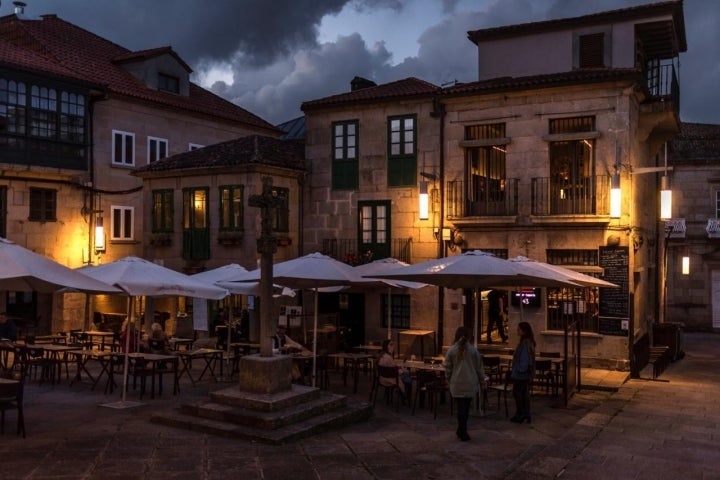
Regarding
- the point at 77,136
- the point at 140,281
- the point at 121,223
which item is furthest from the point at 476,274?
the point at 121,223

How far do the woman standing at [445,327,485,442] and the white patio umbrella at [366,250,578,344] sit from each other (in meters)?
1.95

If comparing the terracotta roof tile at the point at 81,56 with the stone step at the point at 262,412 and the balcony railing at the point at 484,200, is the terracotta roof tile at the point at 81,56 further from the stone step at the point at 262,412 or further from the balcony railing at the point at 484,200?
the stone step at the point at 262,412

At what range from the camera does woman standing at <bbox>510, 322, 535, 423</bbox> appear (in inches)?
457

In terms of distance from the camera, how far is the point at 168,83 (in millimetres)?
29891

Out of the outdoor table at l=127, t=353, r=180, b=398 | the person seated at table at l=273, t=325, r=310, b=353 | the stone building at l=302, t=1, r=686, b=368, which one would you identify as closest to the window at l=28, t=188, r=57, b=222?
the stone building at l=302, t=1, r=686, b=368

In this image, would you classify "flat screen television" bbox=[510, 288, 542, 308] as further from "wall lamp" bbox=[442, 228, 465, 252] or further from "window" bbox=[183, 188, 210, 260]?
"window" bbox=[183, 188, 210, 260]

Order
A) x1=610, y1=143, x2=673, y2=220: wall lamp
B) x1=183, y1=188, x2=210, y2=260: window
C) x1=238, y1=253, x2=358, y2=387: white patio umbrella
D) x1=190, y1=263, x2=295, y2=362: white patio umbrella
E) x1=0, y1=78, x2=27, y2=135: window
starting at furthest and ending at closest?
x1=183, y1=188, x2=210, y2=260: window, x1=0, y1=78, x2=27, y2=135: window, x1=610, y1=143, x2=673, y2=220: wall lamp, x1=190, y1=263, x2=295, y2=362: white patio umbrella, x1=238, y1=253, x2=358, y2=387: white patio umbrella

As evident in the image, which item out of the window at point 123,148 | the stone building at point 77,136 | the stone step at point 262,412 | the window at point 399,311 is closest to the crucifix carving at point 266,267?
the stone step at point 262,412

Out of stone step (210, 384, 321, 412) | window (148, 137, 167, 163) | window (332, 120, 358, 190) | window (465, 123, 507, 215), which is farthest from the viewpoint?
window (148, 137, 167, 163)

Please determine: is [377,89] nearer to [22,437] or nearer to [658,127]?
[658,127]

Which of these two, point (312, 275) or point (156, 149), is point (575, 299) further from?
point (156, 149)

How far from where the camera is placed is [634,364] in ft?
56.8

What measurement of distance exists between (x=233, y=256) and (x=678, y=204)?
19798 mm

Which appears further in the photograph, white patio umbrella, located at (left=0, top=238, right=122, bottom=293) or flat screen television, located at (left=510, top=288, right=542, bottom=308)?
flat screen television, located at (left=510, top=288, right=542, bottom=308)
